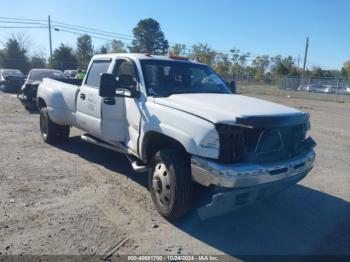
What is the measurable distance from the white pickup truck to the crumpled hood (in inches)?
0.4

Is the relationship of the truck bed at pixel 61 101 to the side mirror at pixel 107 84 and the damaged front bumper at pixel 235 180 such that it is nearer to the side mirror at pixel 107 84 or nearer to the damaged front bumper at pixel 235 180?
the side mirror at pixel 107 84

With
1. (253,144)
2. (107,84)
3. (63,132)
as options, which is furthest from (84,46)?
(253,144)

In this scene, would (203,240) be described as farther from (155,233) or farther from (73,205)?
(73,205)

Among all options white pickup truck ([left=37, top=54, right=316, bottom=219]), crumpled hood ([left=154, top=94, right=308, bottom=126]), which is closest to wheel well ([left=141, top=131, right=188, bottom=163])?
white pickup truck ([left=37, top=54, right=316, bottom=219])

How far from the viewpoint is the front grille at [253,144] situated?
11.4ft

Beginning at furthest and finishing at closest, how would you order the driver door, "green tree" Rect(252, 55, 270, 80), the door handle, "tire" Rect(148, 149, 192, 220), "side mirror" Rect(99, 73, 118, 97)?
"green tree" Rect(252, 55, 270, 80), the door handle, the driver door, "side mirror" Rect(99, 73, 118, 97), "tire" Rect(148, 149, 192, 220)

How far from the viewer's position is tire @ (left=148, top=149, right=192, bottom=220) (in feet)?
12.5

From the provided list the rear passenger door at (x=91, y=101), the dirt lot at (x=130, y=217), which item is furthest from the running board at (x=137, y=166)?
the rear passenger door at (x=91, y=101)

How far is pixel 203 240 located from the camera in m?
3.80

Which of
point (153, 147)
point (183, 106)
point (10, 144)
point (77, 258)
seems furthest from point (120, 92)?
point (10, 144)

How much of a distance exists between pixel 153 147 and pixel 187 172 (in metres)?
0.83

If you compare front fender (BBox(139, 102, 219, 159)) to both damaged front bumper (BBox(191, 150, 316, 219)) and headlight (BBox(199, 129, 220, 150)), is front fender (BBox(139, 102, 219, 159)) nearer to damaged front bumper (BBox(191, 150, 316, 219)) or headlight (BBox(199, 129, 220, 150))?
headlight (BBox(199, 129, 220, 150))

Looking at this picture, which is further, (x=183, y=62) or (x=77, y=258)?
(x=183, y=62)

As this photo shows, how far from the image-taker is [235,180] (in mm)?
3365
